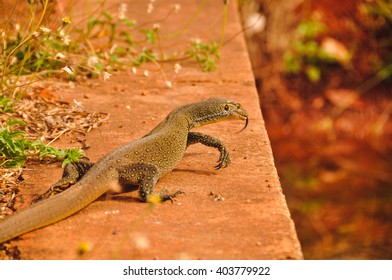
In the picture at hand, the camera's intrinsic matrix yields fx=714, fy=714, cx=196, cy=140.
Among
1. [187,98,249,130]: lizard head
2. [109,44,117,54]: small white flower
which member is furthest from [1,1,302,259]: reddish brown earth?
[109,44,117,54]: small white flower

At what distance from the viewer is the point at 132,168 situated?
14.7ft

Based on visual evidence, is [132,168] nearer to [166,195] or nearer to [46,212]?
[166,195]

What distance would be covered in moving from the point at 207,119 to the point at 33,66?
7.15 ft

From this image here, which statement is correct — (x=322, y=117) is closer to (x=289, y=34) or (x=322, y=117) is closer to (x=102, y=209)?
(x=289, y=34)

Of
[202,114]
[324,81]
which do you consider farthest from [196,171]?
[324,81]

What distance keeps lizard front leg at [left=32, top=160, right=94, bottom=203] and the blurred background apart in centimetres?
571

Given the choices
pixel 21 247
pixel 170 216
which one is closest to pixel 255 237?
pixel 170 216

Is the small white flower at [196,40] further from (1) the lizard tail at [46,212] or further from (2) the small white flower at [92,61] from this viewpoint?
(1) the lizard tail at [46,212]

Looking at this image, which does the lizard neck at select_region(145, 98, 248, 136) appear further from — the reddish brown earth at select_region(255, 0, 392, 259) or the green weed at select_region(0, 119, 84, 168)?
the reddish brown earth at select_region(255, 0, 392, 259)

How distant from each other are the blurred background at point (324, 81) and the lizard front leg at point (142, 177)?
5658mm

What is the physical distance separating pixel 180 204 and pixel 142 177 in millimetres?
332

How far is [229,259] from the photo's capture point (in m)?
3.65

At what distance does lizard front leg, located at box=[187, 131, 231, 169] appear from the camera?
4918 mm

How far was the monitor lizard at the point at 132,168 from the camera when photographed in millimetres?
3963
